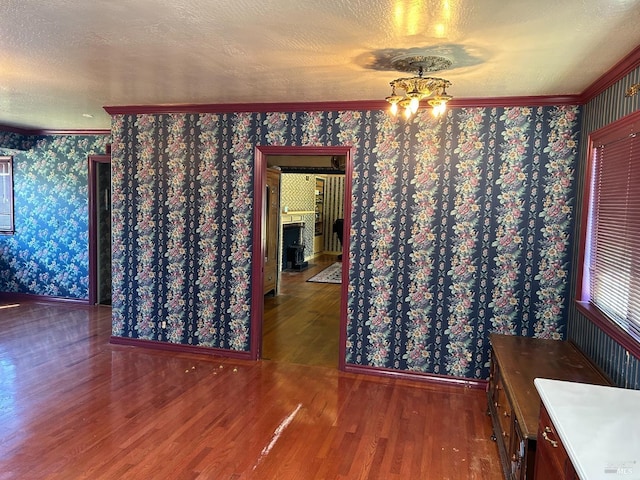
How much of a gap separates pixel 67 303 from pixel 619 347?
21.8 ft

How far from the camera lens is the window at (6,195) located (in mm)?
6895

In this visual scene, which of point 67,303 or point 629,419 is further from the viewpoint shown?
point 67,303

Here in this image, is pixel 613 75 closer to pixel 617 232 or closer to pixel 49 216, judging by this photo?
pixel 617 232

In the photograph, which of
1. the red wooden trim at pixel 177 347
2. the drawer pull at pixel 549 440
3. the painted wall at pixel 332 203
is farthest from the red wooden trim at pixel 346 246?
the painted wall at pixel 332 203

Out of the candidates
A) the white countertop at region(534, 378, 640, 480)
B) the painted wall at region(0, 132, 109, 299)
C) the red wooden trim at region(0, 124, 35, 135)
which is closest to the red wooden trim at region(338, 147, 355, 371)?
the white countertop at region(534, 378, 640, 480)

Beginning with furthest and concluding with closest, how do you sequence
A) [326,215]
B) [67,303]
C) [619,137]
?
1. [326,215]
2. [67,303]
3. [619,137]

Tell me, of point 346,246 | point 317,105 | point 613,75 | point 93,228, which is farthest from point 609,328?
point 93,228

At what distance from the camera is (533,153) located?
12.8 ft

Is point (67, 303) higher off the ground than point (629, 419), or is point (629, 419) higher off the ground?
point (629, 419)

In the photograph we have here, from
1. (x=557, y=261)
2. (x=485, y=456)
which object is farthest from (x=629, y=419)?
(x=557, y=261)

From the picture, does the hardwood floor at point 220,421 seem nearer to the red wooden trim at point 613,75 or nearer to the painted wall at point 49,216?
the painted wall at point 49,216

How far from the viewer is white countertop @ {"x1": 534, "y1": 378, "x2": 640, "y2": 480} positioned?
139cm

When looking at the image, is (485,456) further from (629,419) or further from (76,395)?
(76,395)

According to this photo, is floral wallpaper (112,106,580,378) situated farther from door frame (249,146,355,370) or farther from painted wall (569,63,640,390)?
painted wall (569,63,640,390)
